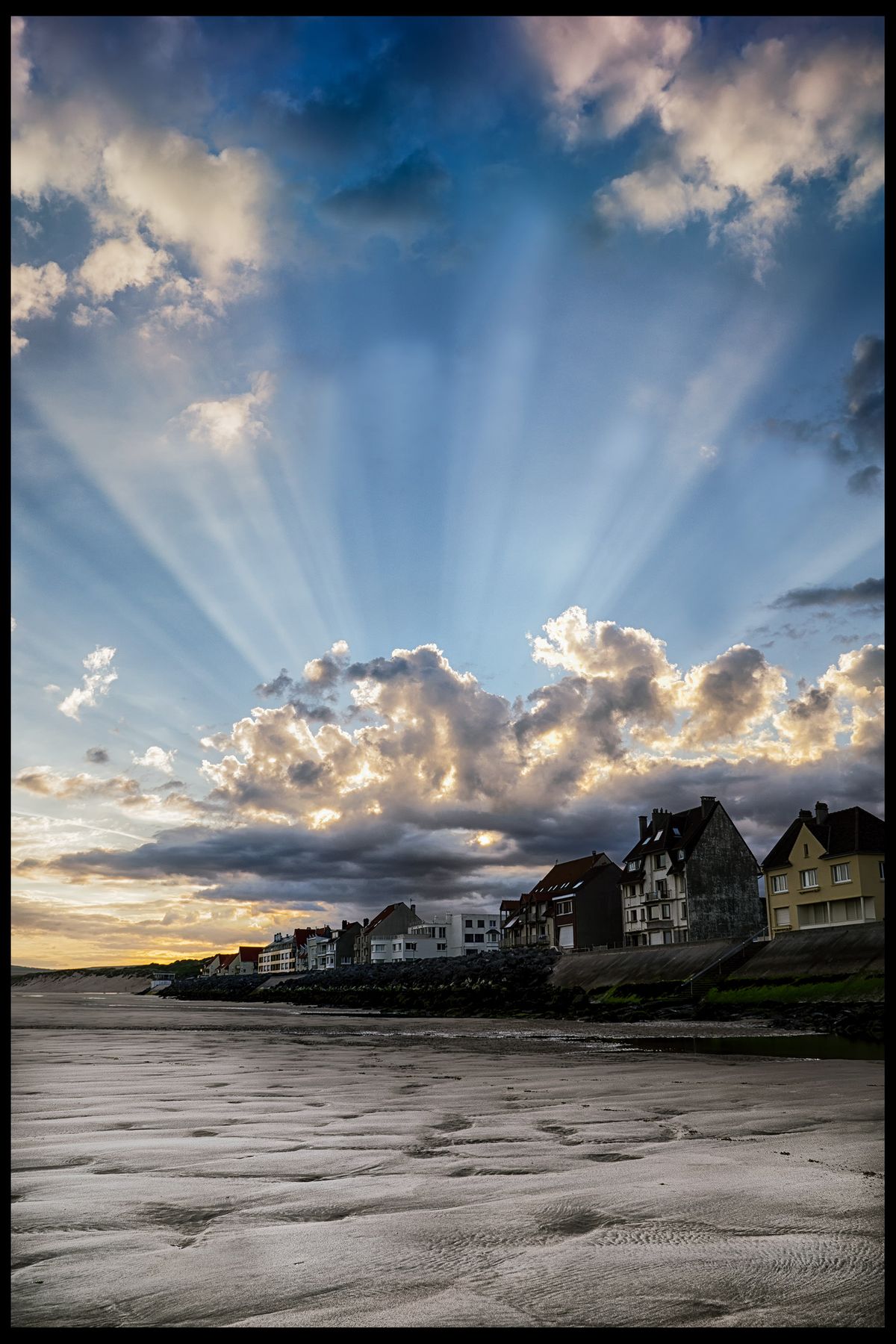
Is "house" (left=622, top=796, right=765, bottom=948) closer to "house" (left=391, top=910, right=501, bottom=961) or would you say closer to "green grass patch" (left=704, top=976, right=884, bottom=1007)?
"green grass patch" (left=704, top=976, right=884, bottom=1007)

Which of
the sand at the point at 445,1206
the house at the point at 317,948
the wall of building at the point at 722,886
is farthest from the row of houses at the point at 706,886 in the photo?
the house at the point at 317,948

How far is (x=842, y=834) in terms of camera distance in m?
52.8

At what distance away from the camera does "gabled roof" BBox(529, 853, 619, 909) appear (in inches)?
3369

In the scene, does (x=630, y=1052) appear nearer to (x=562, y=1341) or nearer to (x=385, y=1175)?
(x=385, y=1175)

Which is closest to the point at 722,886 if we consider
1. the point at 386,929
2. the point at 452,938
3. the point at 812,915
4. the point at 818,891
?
the point at 812,915

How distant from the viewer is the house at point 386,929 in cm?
13412

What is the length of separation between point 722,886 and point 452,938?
67.2 meters

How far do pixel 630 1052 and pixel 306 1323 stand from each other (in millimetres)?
16425

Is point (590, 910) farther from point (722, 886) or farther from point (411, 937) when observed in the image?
point (411, 937)

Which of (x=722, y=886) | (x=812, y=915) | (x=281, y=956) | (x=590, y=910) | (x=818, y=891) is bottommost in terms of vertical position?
(x=281, y=956)

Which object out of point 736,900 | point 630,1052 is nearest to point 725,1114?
point 630,1052

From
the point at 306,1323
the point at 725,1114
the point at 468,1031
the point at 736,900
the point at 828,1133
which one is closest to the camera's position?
the point at 306,1323
